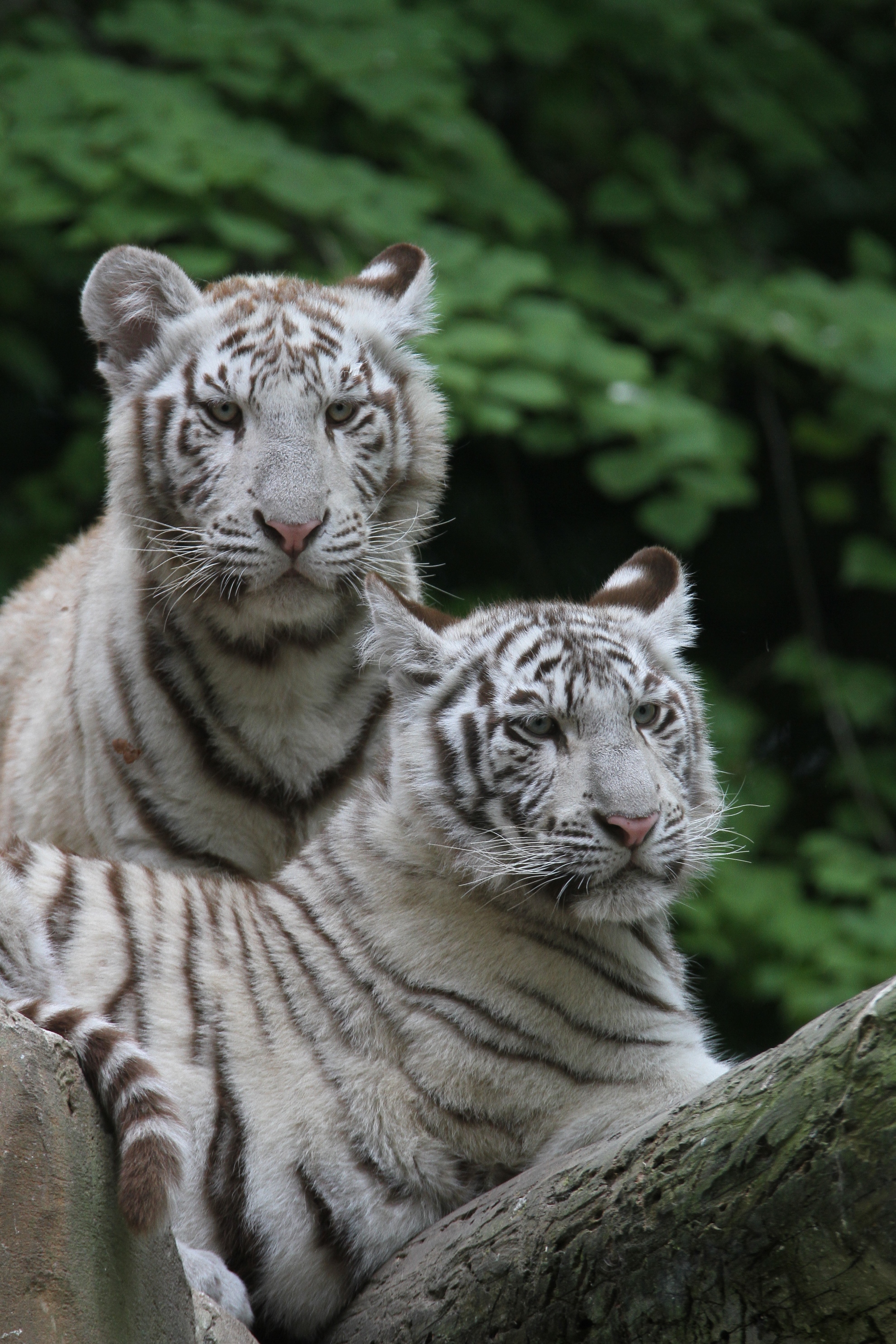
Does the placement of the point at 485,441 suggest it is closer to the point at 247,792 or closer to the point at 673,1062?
the point at 247,792

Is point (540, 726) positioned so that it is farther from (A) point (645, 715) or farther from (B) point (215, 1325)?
(B) point (215, 1325)

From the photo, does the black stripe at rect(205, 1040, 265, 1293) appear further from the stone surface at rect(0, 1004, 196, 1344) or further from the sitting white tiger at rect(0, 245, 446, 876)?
the sitting white tiger at rect(0, 245, 446, 876)

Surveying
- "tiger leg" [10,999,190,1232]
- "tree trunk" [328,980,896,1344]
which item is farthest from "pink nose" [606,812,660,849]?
"tiger leg" [10,999,190,1232]

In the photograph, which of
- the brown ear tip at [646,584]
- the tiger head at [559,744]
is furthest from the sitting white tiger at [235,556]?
the brown ear tip at [646,584]

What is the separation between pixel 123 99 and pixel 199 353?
1805mm

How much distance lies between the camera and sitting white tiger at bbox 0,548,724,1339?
2730 mm

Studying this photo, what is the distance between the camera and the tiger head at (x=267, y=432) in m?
3.45

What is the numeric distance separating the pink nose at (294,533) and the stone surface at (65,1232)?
138cm

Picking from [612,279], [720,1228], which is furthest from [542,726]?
[612,279]

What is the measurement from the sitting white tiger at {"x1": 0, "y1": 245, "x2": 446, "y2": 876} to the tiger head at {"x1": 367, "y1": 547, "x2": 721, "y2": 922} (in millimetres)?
432

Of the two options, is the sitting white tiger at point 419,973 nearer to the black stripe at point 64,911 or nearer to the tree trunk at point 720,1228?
the black stripe at point 64,911

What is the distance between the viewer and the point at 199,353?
376 cm

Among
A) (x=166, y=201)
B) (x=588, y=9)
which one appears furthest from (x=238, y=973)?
(x=588, y=9)

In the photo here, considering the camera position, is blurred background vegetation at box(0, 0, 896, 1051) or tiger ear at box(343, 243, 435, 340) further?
blurred background vegetation at box(0, 0, 896, 1051)
